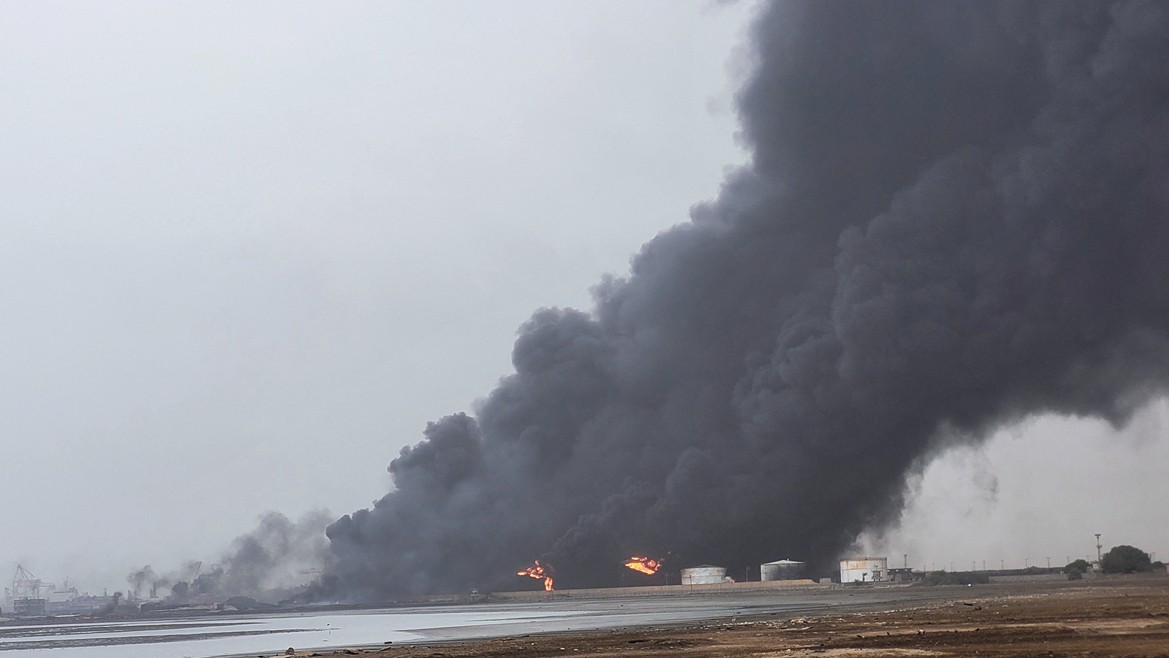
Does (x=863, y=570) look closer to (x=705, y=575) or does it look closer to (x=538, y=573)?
(x=705, y=575)

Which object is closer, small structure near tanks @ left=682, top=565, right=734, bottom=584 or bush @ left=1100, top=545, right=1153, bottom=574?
bush @ left=1100, top=545, right=1153, bottom=574

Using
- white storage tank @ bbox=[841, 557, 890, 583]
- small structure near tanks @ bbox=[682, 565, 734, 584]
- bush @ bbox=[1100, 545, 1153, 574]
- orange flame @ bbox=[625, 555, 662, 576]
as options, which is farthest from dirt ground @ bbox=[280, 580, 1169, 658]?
orange flame @ bbox=[625, 555, 662, 576]

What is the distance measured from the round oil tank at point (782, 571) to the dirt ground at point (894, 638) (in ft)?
249

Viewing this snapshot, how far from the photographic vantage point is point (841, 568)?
126 meters

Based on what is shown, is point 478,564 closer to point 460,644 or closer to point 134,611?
point 134,611

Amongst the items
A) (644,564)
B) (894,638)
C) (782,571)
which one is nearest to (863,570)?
(782,571)

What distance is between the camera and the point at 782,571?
125 m

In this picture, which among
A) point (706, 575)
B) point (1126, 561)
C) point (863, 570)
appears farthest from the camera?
point (706, 575)

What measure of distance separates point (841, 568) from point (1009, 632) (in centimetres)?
9815

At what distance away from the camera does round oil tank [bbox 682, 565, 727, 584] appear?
128625 millimetres

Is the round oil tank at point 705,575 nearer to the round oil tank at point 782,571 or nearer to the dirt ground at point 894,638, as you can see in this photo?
the round oil tank at point 782,571

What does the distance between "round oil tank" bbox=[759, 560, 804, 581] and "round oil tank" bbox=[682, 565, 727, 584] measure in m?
5.36

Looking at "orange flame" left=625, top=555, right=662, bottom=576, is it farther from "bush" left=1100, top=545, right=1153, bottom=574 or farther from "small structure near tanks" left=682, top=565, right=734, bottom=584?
"bush" left=1100, top=545, right=1153, bottom=574

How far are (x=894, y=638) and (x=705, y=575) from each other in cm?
9959
